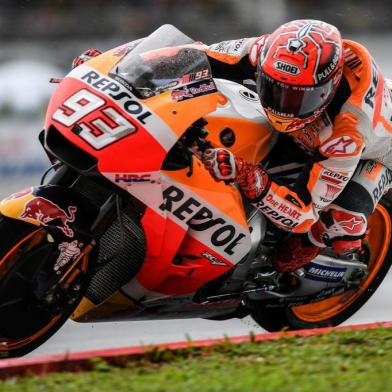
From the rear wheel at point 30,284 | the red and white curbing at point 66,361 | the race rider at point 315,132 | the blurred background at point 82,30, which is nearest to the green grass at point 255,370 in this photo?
the red and white curbing at point 66,361

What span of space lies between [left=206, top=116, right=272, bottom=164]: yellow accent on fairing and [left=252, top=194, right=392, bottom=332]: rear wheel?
114 centimetres

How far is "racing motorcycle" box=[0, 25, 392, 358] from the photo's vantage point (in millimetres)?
4594

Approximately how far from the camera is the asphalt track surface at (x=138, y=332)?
5953 millimetres

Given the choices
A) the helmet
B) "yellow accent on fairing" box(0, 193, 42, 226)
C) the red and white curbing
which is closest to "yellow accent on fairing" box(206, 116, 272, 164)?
the helmet

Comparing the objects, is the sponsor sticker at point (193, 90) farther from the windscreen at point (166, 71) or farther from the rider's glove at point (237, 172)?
the rider's glove at point (237, 172)

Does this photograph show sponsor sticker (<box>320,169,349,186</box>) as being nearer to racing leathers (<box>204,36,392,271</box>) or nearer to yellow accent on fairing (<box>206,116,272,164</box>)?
racing leathers (<box>204,36,392,271</box>)

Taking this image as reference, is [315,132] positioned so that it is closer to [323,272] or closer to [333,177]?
[333,177]

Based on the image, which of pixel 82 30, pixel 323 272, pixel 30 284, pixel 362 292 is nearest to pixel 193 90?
pixel 30 284

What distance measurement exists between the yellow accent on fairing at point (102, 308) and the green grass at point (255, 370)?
832mm

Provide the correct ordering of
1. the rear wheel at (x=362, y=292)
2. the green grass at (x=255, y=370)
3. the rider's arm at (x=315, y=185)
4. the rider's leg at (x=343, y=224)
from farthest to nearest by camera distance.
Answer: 1. the rear wheel at (x=362, y=292)
2. the rider's leg at (x=343, y=224)
3. the rider's arm at (x=315, y=185)
4. the green grass at (x=255, y=370)

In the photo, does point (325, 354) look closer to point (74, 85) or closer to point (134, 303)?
point (134, 303)

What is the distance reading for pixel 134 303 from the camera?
5.26 m

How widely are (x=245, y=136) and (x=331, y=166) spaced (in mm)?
509

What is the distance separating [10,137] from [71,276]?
3.60 metres
